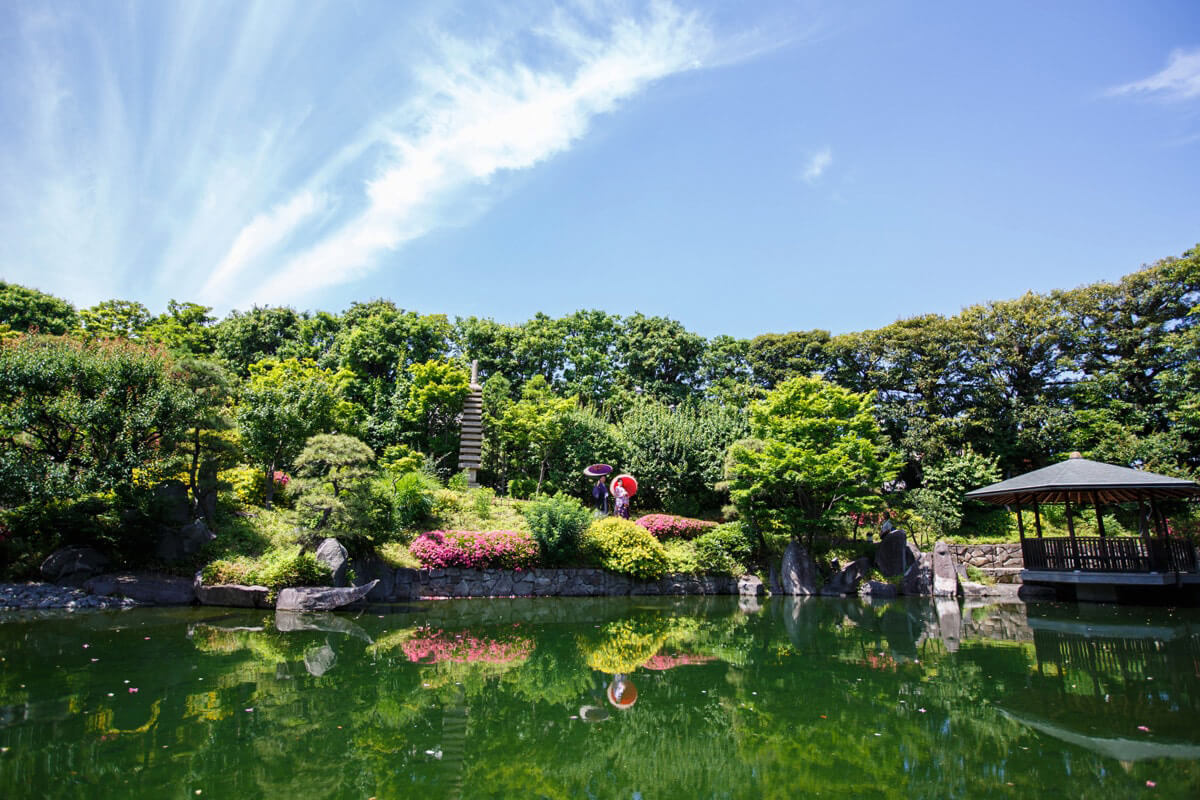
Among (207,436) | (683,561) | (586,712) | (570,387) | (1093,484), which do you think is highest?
(570,387)

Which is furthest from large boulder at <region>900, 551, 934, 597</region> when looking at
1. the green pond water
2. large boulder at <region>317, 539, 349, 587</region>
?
large boulder at <region>317, 539, 349, 587</region>

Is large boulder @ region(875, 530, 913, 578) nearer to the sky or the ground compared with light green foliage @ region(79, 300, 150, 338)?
nearer to the ground

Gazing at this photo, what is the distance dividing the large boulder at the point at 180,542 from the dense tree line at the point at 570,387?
1.23 meters

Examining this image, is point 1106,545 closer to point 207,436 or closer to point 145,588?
point 145,588

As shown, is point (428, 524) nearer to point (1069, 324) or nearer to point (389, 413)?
point (389, 413)

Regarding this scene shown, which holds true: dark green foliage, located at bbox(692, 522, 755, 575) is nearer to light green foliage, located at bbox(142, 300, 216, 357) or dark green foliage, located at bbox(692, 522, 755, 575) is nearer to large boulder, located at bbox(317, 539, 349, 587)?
large boulder, located at bbox(317, 539, 349, 587)

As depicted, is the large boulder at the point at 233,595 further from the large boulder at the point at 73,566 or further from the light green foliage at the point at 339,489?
the large boulder at the point at 73,566

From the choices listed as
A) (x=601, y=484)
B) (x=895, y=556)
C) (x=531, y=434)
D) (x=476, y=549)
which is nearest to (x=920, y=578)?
(x=895, y=556)

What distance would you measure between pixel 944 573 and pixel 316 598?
12.6 m

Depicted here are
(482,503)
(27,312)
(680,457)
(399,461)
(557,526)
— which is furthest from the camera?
(27,312)

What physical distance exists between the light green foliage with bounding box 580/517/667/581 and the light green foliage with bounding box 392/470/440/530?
3.57 metres

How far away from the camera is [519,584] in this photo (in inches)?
520

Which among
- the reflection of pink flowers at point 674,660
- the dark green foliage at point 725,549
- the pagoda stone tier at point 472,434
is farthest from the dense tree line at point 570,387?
the reflection of pink flowers at point 674,660

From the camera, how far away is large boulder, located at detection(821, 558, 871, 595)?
13969 millimetres
